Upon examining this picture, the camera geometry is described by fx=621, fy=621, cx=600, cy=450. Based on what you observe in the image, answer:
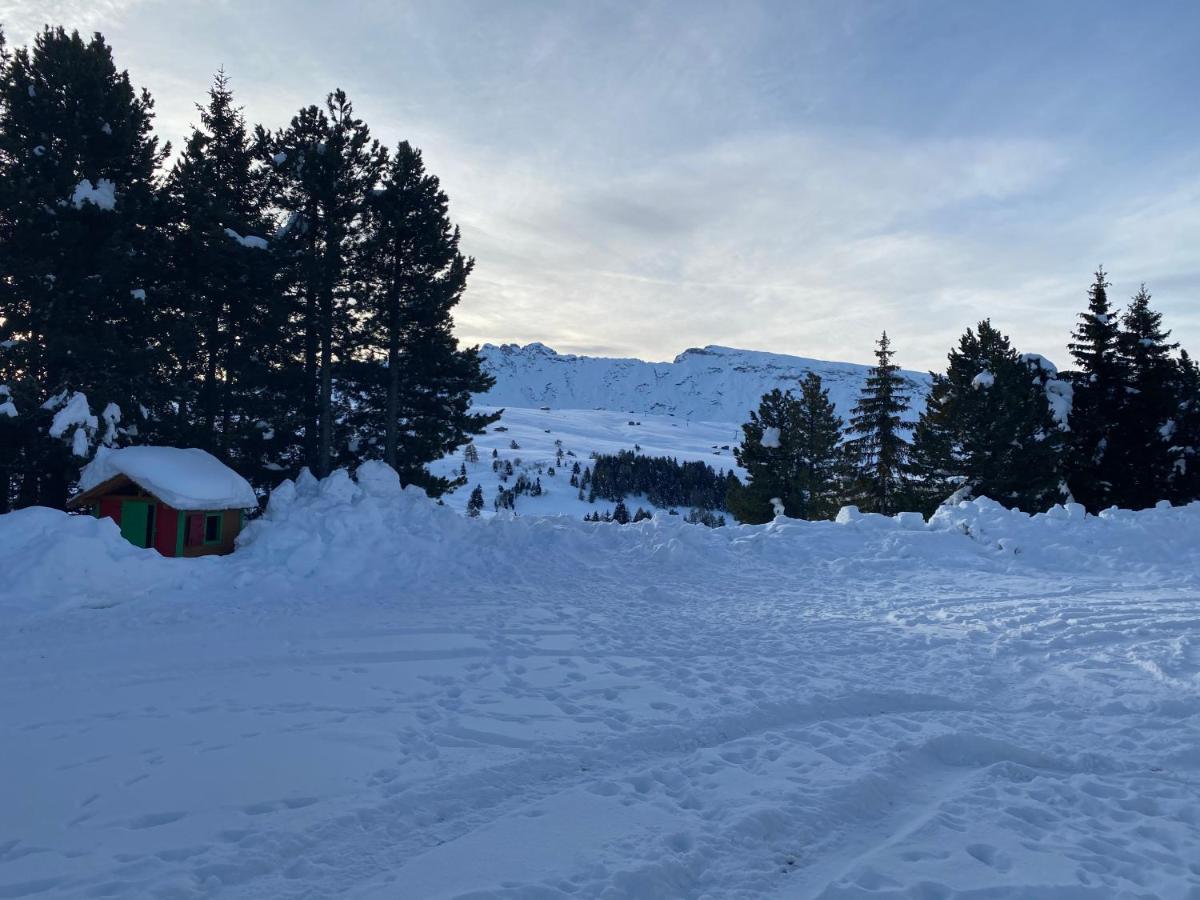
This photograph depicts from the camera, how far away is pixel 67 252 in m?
15.6

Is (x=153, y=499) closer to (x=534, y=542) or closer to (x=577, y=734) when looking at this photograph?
(x=534, y=542)

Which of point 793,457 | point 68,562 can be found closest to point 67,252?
point 68,562

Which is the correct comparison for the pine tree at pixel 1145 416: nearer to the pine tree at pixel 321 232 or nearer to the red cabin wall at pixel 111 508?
the pine tree at pixel 321 232

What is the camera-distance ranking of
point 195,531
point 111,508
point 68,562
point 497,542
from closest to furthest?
A: point 68,562 → point 111,508 → point 195,531 → point 497,542

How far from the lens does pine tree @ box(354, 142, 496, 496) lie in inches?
786

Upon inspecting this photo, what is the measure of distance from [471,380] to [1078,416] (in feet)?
76.6

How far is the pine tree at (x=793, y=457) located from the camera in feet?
90.7

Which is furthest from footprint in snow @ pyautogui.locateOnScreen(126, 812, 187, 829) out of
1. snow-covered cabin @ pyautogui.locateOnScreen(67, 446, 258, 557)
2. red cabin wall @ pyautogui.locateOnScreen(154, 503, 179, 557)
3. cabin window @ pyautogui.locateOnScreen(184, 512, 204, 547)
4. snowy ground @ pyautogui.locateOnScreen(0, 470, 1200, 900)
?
cabin window @ pyautogui.locateOnScreen(184, 512, 204, 547)

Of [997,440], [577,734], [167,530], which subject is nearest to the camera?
[577,734]

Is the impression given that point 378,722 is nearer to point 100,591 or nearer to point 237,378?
point 100,591

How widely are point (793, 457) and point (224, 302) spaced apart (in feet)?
73.6

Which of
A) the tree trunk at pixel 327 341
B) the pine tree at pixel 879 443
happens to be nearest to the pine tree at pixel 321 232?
the tree trunk at pixel 327 341

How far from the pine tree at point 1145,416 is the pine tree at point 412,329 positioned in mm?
24060

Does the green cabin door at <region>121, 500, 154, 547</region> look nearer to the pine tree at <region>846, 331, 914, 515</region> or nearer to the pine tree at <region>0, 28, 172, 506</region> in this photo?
the pine tree at <region>0, 28, 172, 506</region>
